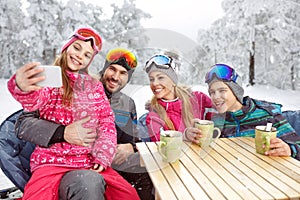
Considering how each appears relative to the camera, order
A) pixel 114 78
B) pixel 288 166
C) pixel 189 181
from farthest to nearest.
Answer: pixel 114 78 < pixel 288 166 < pixel 189 181

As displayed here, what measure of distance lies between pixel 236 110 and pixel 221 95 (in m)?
0.19

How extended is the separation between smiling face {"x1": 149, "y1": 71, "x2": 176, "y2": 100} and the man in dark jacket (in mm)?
158

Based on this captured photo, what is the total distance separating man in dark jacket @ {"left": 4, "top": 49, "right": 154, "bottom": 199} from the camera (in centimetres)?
115

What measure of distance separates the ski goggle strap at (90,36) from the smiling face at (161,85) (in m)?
0.39

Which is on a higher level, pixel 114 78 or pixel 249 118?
pixel 114 78

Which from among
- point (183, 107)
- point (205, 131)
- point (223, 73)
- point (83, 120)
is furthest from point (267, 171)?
point (83, 120)

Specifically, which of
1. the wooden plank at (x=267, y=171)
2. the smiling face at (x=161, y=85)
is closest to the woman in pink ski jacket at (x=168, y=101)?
the smiling face at (x=161, y=85)

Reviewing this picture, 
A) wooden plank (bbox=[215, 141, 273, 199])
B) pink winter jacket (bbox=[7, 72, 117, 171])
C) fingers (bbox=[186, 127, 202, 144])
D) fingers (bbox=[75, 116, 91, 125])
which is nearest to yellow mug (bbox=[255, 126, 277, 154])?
wooden plank (bbox=[215, 141, 273, 199])

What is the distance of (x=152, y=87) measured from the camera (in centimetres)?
114

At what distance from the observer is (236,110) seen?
155 cm

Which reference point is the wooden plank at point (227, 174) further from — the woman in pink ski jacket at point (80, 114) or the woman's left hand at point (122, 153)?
the woman's left hand at point (122, 153)

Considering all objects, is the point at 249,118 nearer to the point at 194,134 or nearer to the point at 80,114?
the point at 194,134

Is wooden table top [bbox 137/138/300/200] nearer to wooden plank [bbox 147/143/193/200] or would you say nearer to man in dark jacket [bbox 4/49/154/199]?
wooden plank [bbox 147/143/193/200]

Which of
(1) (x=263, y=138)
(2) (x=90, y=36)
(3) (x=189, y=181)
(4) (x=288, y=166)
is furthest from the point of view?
(2) (x=90, y=36)
